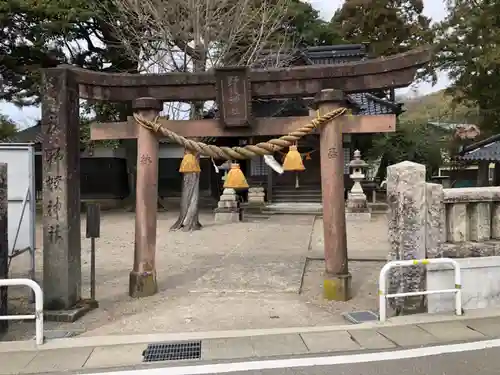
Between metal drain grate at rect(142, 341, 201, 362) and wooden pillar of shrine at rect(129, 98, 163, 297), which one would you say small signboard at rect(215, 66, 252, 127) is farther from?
metal drain grate at rect(142, 341, 201, 362)

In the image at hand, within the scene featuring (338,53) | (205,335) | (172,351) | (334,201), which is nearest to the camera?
(172,351)

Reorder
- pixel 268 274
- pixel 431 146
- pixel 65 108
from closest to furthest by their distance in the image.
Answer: pixel 65 108, pixel 268 274, pixel 431 146

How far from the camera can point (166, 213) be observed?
70.9 ft

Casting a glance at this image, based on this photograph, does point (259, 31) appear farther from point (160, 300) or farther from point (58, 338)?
point (58, 338)

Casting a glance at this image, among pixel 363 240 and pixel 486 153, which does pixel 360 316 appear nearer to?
pixel 363 240

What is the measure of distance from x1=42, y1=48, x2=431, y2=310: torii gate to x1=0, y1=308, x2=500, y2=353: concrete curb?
47.8 inches

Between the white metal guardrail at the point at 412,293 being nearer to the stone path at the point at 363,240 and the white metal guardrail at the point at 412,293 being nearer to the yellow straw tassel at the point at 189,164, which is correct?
the stone path at the point at 363,240

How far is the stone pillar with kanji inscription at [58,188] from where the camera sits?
6.24 metres

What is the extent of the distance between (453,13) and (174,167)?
18.0m

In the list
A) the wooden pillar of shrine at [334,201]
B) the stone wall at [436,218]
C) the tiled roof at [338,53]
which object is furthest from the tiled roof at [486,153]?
the tiled roof at [338,53]

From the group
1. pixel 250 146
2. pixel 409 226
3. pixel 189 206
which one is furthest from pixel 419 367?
pixel 189 206

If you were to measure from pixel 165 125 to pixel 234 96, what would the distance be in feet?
4.04

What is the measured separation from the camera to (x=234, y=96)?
6.90 metres

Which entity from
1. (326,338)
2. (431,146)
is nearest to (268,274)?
(326,338)
